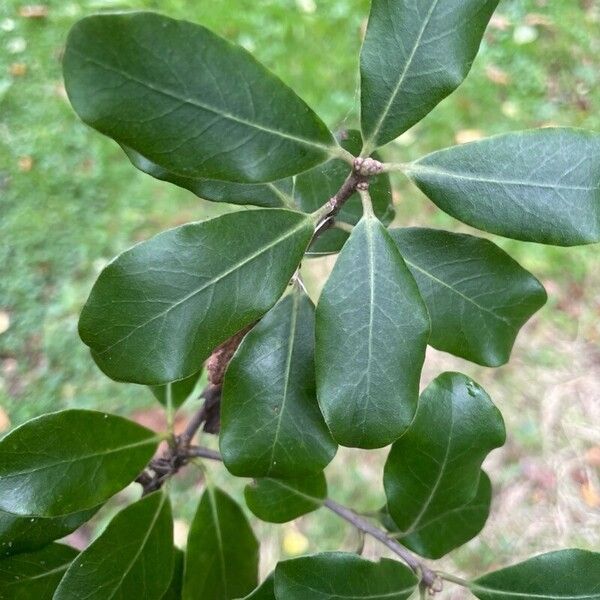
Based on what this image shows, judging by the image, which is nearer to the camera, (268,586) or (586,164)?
(586,164)

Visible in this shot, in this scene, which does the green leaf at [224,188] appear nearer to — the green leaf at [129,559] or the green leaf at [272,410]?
the green leaf at [272,410]

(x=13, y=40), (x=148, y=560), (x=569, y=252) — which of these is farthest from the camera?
(x=13, y=40)

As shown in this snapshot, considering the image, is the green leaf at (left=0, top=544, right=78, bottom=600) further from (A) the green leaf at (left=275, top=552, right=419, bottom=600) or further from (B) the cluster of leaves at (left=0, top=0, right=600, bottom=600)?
(A) the green leaf at (left=275, top=552, right=419, bottom=600)

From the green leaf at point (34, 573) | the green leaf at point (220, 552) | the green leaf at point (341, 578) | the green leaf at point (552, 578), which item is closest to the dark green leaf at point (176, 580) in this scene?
the green leaf at point (220, 552)

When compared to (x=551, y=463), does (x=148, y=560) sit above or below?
above

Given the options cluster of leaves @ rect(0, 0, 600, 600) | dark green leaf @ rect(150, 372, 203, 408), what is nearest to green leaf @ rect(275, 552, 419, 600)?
cluster of leaves @ rect(0, 0, 600, 600)

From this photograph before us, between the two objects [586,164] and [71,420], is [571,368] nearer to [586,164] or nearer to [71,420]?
[586,164]

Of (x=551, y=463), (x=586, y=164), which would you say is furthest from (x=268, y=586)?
(x=551, y=463)

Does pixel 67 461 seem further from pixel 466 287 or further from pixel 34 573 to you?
pixel 466 287
